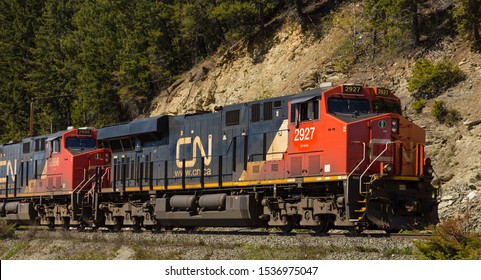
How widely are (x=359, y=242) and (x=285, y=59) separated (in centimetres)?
2562

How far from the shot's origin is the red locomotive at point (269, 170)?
17.0 m

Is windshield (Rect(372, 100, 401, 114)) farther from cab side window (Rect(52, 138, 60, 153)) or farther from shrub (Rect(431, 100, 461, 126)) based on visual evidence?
cab side window (Rect(52, 138, 60, 153))

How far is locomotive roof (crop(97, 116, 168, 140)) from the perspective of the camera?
23203 millimetres

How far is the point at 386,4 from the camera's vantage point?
32.3 metres

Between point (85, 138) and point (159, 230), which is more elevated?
point (85, 138)

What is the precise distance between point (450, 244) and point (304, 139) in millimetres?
5735

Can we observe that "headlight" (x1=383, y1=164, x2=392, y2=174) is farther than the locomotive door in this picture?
No

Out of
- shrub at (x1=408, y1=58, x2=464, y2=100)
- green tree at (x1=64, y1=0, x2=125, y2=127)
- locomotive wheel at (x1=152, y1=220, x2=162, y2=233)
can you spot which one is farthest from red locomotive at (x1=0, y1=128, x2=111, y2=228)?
green tree at (x1=64, y1=0, x2=125, y2=127)

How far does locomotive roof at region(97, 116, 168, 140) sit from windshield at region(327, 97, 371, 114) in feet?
24.1

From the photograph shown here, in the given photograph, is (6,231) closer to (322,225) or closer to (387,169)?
(322,225)

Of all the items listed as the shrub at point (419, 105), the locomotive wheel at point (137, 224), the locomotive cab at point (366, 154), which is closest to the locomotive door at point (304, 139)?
the locomotive cab at point (366, 154)

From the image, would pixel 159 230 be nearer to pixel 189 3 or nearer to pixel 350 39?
pixel 350 39

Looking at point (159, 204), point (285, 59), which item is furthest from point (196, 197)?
point (285, 59)
